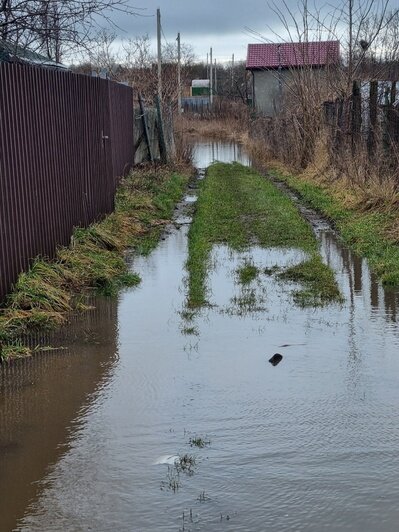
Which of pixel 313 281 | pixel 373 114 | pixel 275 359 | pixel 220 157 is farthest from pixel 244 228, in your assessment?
pixel 220 157

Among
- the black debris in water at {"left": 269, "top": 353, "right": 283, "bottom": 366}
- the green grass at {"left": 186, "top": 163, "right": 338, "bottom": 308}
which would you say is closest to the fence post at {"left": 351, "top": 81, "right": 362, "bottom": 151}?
the green grass at {"left": 186, "top": 163, "right": 338, "bottom": 308}

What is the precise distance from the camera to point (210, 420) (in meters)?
4.98

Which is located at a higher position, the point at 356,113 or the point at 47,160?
the point at 356,113

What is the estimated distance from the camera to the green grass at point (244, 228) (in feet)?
28.9

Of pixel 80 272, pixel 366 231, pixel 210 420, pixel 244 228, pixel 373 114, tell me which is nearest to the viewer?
pixel 210 420

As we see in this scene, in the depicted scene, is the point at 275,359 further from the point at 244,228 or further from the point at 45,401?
the point at 244,228

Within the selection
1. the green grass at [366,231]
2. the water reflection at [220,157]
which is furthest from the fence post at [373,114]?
the water reflection at [220,157]

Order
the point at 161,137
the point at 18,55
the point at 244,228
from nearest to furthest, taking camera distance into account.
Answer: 1. the point at 18,55
2. the point at 244,228
3. the point at 161,137

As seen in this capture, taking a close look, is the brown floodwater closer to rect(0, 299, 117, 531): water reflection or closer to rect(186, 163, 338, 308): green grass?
rect(0, 299, 117, 531): water reflection

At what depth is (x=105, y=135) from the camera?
1240 cm

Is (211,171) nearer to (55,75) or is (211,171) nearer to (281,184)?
(281,184)

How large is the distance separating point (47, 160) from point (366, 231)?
4.92 metres

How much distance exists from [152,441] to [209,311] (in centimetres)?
305

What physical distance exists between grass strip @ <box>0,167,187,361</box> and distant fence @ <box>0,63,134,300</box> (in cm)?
16
